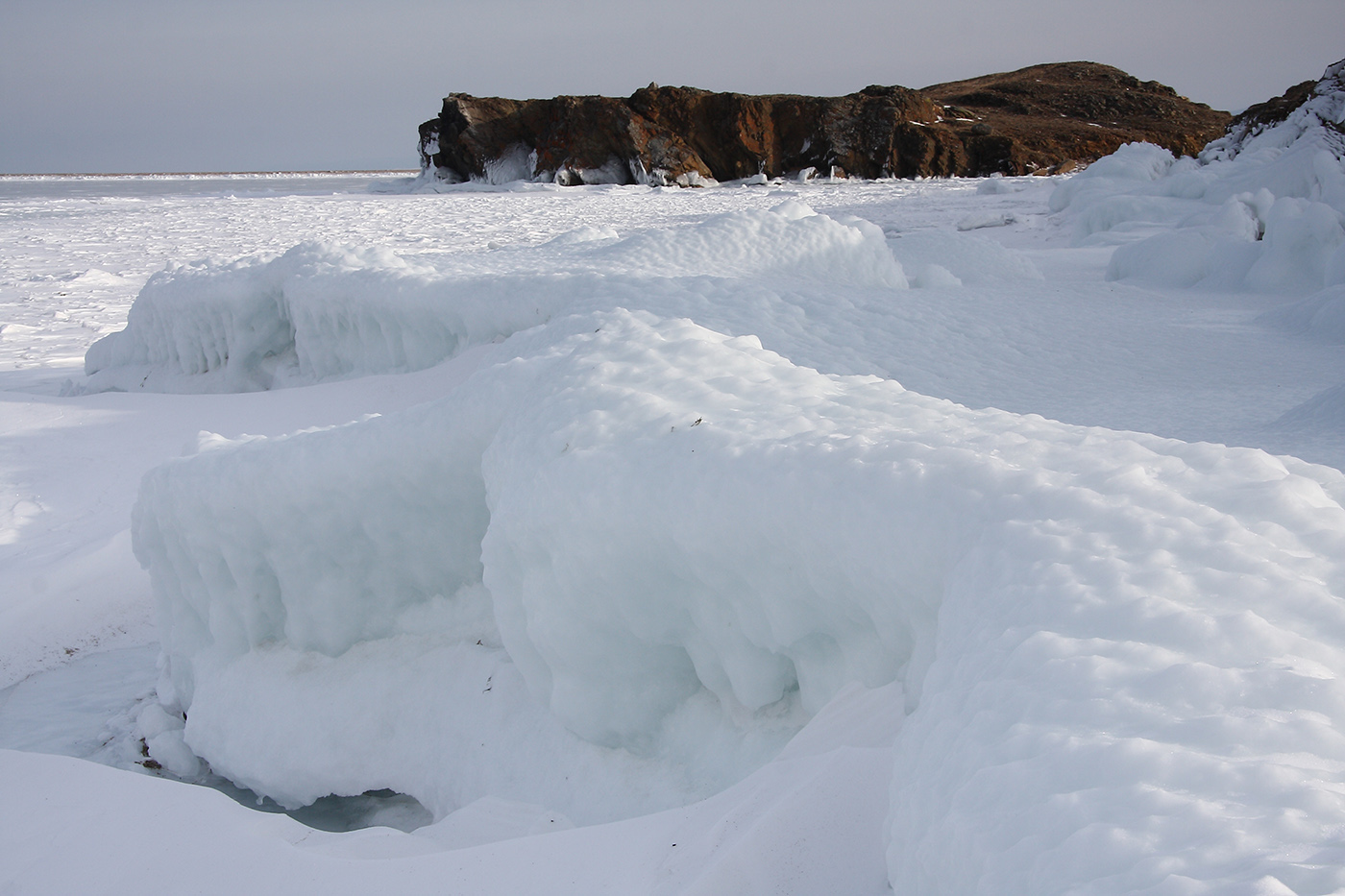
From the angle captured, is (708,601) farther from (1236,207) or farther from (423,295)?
(1236,207)

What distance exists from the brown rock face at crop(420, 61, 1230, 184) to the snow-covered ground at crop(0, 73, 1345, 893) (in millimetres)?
21974

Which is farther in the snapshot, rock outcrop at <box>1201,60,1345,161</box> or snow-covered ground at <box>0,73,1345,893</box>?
rock outcrop at <box>1201,60,1345,161</box>

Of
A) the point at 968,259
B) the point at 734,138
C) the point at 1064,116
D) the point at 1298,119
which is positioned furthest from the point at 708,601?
the point at 1064,116

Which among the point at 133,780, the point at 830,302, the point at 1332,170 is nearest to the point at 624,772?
the point at 133,780

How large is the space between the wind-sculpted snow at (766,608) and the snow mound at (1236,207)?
5.56 meters

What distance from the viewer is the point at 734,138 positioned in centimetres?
2655

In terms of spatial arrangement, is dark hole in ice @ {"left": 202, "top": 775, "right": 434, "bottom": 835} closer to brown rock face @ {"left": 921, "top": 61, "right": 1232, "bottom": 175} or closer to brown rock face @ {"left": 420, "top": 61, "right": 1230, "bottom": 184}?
brown rock face @ {"left": 921, "top": 61, "right": 1232, "bottom": 175}

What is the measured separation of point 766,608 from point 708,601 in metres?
0.15

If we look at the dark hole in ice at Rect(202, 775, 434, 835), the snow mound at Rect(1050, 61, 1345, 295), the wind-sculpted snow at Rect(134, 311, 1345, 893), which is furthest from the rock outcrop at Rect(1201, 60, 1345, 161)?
the dark hole in ice at Rect(202, 775, 434, 835)

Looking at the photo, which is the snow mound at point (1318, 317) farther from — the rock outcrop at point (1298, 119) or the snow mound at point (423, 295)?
the rock outcrop at point (1298, 119)

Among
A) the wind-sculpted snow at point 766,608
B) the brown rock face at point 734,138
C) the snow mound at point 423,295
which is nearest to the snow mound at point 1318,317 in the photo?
the snow mound at point 423,295

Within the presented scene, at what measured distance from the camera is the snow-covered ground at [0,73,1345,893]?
0.96 metres

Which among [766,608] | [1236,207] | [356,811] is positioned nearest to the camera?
[766,608]

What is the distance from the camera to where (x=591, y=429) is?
1924 mm
